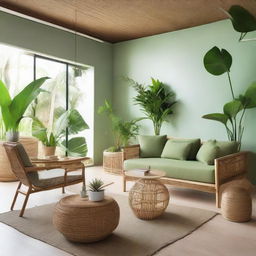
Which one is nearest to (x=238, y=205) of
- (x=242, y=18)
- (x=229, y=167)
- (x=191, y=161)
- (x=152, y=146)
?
(x=229, y=167)

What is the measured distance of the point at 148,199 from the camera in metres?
3.19

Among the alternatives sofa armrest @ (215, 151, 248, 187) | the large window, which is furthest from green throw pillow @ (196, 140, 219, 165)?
the large window

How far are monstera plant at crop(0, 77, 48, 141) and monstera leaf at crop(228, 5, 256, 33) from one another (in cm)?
301

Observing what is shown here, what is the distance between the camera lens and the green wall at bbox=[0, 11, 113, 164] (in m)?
5.09

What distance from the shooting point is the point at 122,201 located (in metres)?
3.95

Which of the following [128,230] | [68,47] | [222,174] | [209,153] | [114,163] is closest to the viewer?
[128,230]

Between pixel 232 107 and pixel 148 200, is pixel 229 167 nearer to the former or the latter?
pixel 232 107

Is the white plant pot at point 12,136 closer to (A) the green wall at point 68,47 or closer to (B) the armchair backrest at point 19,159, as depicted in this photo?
(B) the armchair backrest at point 19,159

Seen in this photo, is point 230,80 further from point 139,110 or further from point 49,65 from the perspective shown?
point 49,65

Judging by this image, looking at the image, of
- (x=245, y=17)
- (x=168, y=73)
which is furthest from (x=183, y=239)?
(x=168, y=73)

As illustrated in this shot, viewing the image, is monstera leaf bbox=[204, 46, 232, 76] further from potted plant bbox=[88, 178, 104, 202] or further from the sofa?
potted plant bbox=[88, 178, 104, 202]

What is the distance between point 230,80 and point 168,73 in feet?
4.42

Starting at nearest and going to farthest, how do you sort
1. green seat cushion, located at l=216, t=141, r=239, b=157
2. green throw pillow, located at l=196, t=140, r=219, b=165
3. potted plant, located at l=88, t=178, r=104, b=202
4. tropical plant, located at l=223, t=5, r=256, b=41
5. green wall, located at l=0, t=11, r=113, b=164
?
potted plant, located at l=88, t=178, r=104, b=202, tropical plant, located at l=223, t=5, r=256, b=41, green throw pillow, located at l=196, t=140, r=219, b=165, green seat cushion, located at l=216, t=141, r=239, b=157, green wall, located at l=0, t=11, r=113, b=164

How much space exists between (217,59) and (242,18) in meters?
1.56
